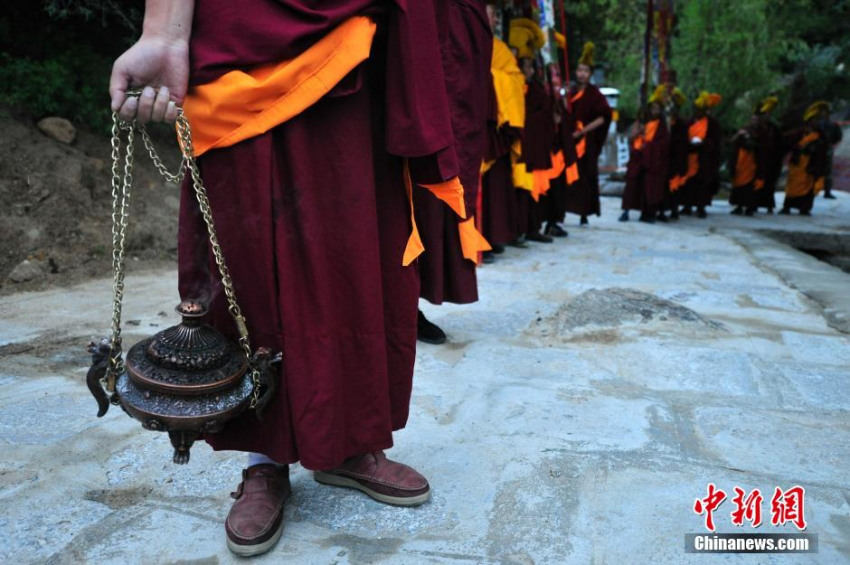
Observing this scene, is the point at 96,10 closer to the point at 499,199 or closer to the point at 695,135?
the point at 499,199

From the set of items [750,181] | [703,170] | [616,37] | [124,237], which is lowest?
[750,181]

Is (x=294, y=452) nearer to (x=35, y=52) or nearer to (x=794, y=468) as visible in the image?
(x=794, y=468)

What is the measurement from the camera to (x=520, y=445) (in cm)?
200

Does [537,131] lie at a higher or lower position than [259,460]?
higher

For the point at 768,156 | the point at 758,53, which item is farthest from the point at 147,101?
the point at 758,53

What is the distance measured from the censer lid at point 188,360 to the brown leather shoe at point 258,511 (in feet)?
1.18

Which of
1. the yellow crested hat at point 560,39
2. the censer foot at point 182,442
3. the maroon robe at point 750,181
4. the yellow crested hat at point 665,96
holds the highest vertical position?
the yellow crested hat at point 560,39

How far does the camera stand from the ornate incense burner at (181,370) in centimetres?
127

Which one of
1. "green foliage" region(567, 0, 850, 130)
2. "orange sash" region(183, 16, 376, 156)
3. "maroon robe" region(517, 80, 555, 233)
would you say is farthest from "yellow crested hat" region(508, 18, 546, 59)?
"green foliage" region(567, 0, 850, 130)

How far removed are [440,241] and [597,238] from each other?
4752 millimetres

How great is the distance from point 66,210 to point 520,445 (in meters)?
4.26

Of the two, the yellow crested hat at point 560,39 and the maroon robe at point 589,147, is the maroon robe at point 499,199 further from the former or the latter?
the yellow crested hat at point 560,39

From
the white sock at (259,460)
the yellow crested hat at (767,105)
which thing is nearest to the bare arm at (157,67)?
the white sock at (259,460)

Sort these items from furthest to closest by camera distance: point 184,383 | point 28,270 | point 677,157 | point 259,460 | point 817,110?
point 817,110, point 677,157, point 28,270, point 259,460, point 184,383
